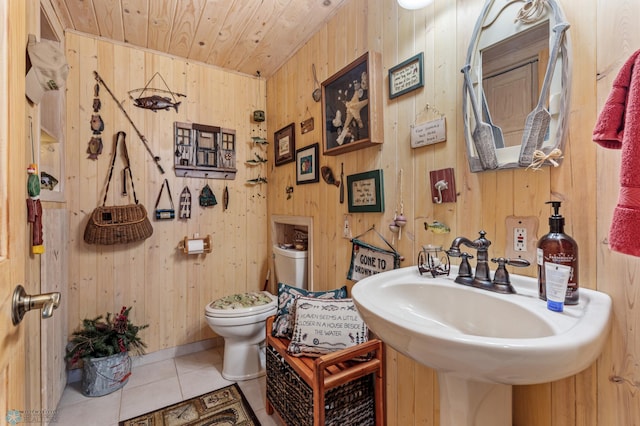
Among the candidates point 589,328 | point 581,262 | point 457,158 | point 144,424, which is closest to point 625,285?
point 581,262

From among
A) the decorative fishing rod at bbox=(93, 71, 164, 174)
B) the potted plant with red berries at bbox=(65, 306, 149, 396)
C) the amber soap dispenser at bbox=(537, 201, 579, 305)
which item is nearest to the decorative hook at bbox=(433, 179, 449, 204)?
the amber soap dispenser at bbox=(537, 201, 579, 305)

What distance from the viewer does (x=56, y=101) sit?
5.69 feet

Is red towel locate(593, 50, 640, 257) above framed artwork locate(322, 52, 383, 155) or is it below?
below

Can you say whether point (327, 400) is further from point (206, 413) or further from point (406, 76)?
point (406, 76)

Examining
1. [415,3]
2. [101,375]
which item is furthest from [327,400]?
[415,3]

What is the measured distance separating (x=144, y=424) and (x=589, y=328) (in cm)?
202

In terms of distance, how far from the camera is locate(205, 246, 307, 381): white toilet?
185 centimetres

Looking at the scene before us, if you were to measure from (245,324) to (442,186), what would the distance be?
1469mm

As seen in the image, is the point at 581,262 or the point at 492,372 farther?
the point at 581,262

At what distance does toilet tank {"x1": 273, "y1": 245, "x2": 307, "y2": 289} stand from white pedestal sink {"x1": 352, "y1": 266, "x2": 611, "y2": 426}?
3.49 feet

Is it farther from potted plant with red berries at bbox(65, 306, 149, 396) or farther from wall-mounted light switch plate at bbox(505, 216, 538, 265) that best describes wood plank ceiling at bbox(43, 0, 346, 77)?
potted plant with red berries at bbox(65, 306, 149, 396)

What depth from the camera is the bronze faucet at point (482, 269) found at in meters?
0.87

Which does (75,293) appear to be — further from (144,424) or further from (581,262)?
(581,262)

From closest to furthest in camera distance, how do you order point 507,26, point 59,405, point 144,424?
1. point 507,26
2. point 144,424
3. point 59,405
